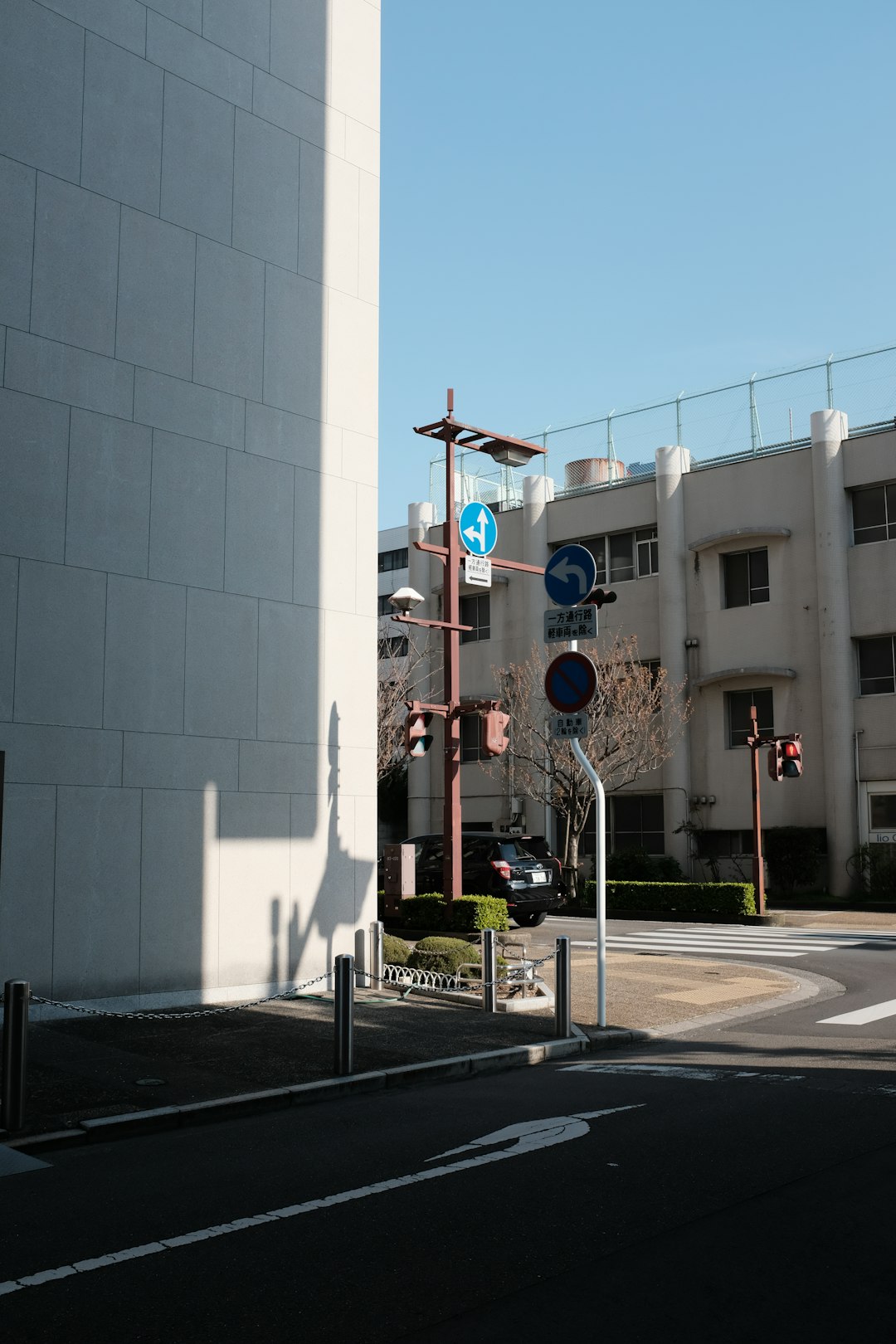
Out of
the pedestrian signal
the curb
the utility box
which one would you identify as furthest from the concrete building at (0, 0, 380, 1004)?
the utility box

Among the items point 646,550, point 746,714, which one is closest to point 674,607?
point 646,550

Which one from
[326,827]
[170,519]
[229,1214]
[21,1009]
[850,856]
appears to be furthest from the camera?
[850,856]

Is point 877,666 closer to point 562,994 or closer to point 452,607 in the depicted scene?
point 452,607

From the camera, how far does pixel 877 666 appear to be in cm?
3225

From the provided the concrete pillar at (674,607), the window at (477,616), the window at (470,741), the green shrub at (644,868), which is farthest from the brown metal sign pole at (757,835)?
the window at (477,616)

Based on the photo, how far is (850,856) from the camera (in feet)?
104

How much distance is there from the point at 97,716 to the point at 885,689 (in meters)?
25.2

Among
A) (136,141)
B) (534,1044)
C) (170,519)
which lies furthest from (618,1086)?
(136,141)

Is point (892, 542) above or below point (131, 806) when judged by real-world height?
above

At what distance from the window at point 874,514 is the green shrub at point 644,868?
402 inches

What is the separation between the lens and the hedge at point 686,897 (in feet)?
89.7

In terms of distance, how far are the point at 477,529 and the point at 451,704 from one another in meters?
2.86

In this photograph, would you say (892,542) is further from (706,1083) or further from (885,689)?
(706,1083)

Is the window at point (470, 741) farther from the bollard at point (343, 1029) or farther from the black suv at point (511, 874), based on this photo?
the bollard at point (343, 1029)
